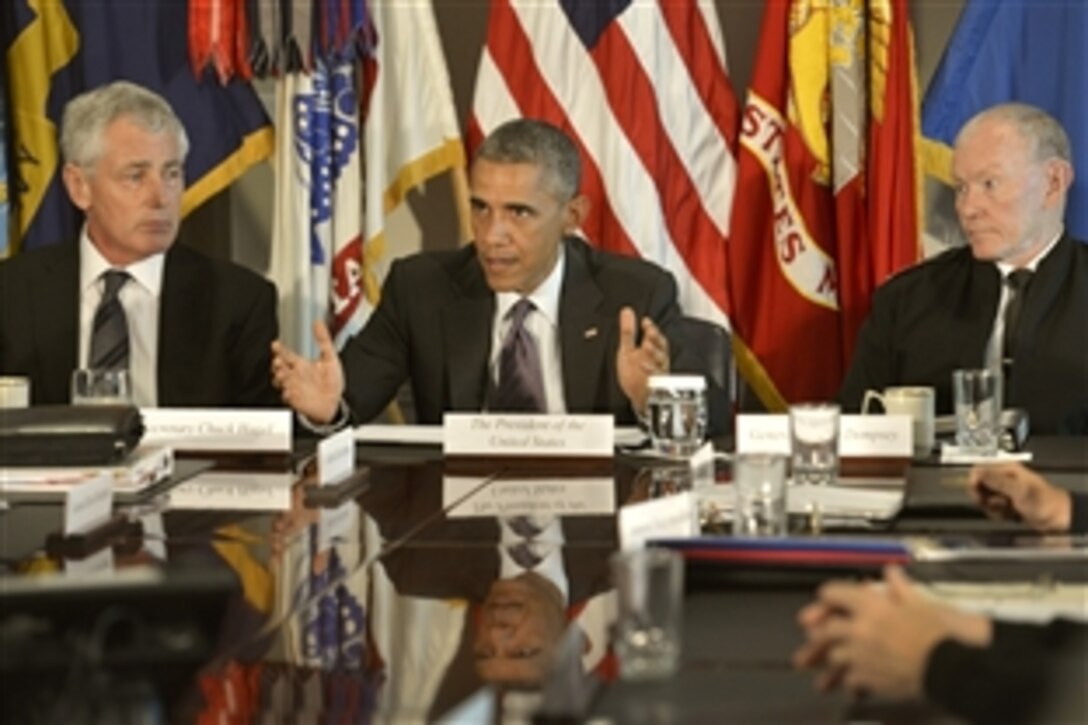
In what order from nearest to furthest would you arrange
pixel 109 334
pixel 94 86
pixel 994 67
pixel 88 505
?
pixel 88 505 → pixel 109 334 → pixel 994 67 → pixel 94 86

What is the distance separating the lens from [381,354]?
4.54 metres

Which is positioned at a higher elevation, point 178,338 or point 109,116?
point 109,116

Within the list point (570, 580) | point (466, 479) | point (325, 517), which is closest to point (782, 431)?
point (466, 479)

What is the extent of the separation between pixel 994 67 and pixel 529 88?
1.26m

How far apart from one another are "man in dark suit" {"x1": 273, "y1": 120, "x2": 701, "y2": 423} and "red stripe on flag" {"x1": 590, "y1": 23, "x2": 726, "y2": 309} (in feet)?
2.68

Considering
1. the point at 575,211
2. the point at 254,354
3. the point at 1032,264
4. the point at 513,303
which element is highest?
the point at 575,211

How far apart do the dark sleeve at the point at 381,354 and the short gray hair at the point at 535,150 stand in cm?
36

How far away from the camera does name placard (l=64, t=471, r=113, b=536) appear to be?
2.65 metres

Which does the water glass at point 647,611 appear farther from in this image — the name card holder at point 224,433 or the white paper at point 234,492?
the name card holder at point 224,433

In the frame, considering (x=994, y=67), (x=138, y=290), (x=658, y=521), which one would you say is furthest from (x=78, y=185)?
(x=658, y=521)

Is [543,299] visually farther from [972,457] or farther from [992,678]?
[992,678]

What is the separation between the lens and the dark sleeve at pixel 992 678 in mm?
1640

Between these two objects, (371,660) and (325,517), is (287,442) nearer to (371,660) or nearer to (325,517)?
(325,517)

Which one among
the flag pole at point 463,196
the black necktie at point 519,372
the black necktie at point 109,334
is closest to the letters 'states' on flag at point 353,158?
the flag pole at point 463,196
